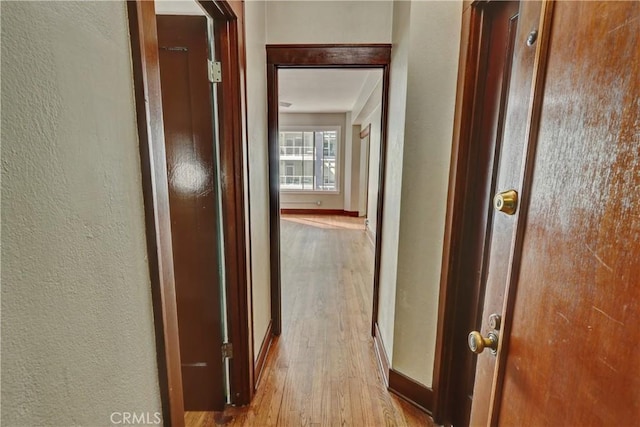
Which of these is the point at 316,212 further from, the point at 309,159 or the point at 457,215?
the point at 457,215

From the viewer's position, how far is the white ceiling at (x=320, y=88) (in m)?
3.91

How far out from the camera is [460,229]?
1.48 m

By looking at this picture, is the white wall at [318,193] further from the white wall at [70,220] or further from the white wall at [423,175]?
the white wall at [70,220]

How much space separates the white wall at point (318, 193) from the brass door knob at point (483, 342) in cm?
666

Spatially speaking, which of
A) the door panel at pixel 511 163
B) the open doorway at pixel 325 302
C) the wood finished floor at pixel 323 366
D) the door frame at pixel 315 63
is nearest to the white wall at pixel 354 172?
the open doorway at pixel 325 302

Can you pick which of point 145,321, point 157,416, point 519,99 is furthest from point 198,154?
point 519,99

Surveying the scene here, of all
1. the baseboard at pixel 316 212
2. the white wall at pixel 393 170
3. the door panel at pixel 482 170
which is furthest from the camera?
the baseboard at pixel 316 212

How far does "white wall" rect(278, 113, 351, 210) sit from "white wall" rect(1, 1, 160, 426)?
269 inches

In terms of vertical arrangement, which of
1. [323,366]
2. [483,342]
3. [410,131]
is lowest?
[323,366]

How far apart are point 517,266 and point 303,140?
7113 millimetres

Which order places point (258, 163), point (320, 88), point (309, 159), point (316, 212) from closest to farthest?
1. point (258, 163)
2. point (320, 88)
3. point (309, 159)
4. point (316, 212)

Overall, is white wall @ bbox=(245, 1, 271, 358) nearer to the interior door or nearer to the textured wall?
the textured wall

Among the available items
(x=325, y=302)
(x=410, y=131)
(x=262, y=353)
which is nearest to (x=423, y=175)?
(x=410, y=131)

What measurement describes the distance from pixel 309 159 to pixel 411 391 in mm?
6318
